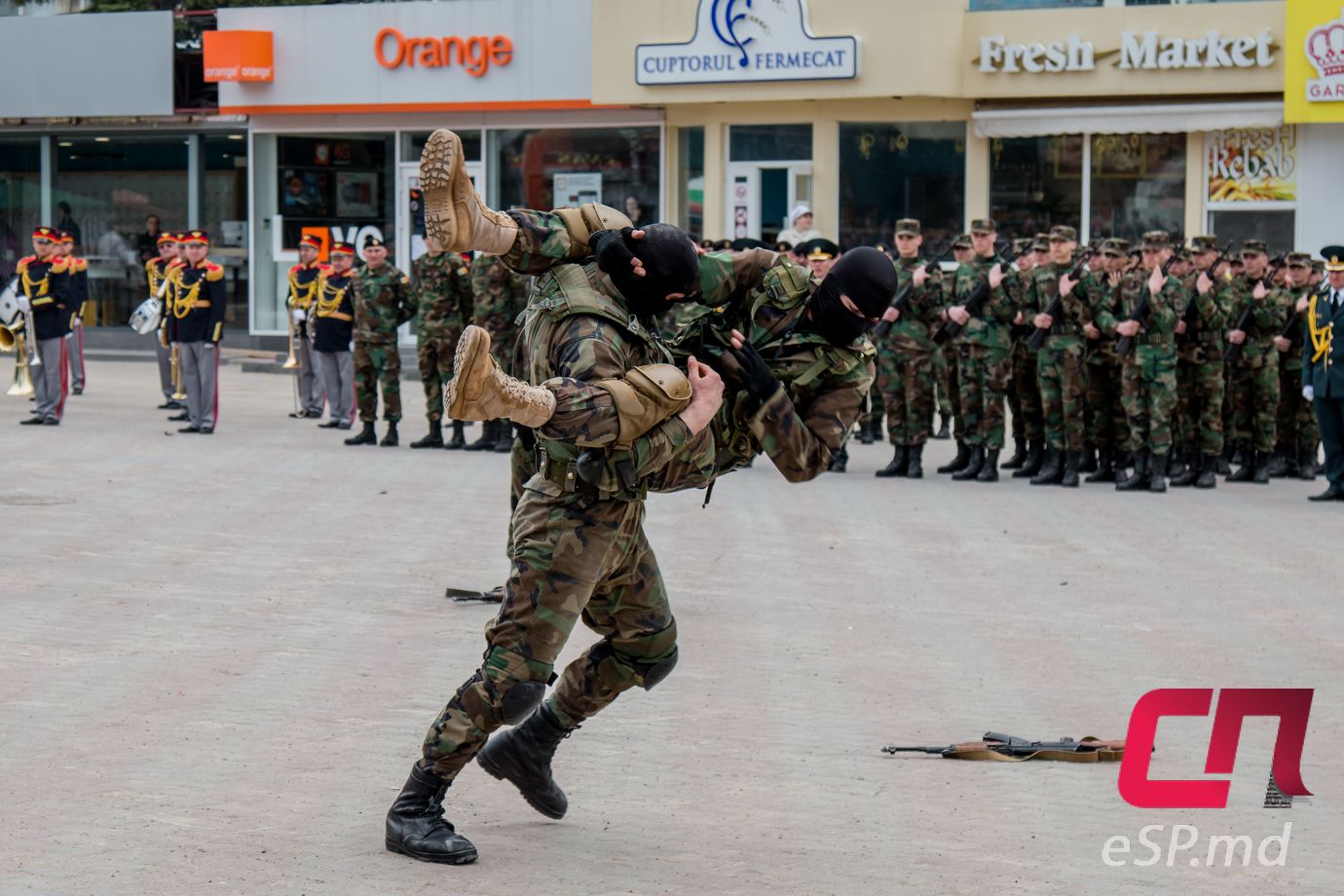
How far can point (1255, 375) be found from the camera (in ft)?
54.3

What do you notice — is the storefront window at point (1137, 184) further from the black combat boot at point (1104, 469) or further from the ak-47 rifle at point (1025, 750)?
the ak-47 rifle at point (1025, 750)

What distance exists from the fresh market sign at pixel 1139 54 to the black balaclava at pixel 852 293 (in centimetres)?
1843

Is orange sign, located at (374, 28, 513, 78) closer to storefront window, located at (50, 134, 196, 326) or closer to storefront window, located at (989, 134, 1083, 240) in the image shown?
storefront window, located at (50, 134, 196, 326)

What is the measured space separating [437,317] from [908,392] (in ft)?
14.6

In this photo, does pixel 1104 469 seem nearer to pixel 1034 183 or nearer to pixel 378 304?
pixel 378 304

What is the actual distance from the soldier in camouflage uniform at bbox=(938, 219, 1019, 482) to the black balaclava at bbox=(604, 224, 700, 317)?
10.8m

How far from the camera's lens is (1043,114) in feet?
77.6

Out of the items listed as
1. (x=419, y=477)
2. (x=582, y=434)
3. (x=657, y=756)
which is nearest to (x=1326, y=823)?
(x=657, y=756)

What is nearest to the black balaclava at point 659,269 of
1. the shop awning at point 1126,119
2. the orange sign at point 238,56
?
the shop awning at point 1126,119

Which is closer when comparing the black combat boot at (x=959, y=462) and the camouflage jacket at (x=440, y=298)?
the black combat boot at (x=959, y=462)

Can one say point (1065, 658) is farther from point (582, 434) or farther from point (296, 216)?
point (296, 216)

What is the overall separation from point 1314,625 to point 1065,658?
1.70 meters

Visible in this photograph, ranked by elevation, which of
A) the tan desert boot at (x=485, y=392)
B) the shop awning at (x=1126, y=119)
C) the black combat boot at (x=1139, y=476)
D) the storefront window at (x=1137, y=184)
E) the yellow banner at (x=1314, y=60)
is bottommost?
the black combat boot at (x=1139, y=476)

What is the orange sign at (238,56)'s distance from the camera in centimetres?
2705
